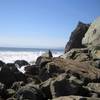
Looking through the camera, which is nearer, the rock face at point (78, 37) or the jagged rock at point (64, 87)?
the jagged rock at point (64, 87)

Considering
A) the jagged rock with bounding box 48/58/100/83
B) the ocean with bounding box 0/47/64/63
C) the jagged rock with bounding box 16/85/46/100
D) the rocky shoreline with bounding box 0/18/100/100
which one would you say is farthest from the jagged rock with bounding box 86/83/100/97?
the ocean with bounding box 0/47/64/63

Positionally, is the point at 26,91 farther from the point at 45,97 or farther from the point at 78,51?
the point at 78,51

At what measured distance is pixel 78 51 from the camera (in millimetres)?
20453

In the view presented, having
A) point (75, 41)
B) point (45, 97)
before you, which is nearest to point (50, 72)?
point (45, 97)

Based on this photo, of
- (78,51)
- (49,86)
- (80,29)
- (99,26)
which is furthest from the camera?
(80,29)

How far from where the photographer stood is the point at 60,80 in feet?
37.9

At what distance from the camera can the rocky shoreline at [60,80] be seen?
11148 mm

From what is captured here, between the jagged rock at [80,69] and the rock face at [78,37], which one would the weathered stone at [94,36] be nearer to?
the jagged rock at [80,69]

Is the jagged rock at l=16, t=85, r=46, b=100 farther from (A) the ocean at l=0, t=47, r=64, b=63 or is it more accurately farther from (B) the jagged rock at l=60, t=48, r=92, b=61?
(A) the ocean at l=0, t=47, r=64, b=63

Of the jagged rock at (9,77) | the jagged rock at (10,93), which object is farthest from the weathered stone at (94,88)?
the jagged rock at (9,77)

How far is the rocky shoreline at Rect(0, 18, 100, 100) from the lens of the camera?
11.1m


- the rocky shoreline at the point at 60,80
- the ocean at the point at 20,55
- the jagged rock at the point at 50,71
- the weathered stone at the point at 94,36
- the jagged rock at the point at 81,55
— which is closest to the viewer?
the rocky shoreline at the point at 60,80

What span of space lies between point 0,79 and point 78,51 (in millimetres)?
6675

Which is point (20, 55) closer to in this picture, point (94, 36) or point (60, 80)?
point (94, 36)
